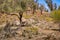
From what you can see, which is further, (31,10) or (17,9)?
(31,10)

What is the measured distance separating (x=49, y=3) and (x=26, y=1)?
1862cm

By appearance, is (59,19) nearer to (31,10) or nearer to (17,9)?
(17,9)

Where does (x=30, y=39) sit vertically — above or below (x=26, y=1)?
below

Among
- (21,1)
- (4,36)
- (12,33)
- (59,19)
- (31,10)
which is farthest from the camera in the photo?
(31,10)

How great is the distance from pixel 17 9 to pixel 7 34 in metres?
8.87

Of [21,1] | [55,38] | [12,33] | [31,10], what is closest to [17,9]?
[21,1]

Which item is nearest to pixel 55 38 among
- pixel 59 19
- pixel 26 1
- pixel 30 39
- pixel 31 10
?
pixel 30 39

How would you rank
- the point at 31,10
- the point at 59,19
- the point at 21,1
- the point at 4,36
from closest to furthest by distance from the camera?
the point at 4,36 < the point at 59,19 < the point at 21,1 < the point at 31,10

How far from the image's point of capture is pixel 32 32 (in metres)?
17.7

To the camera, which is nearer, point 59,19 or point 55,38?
point 55,38

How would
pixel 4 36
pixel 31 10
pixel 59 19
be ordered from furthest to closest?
1. pixel 31 10
2. pixel 59 19
3. pixel 4 36

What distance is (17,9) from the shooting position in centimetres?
2498

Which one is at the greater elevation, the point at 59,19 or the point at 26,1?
the point at 26,1

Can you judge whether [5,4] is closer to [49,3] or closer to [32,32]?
[32,32]
